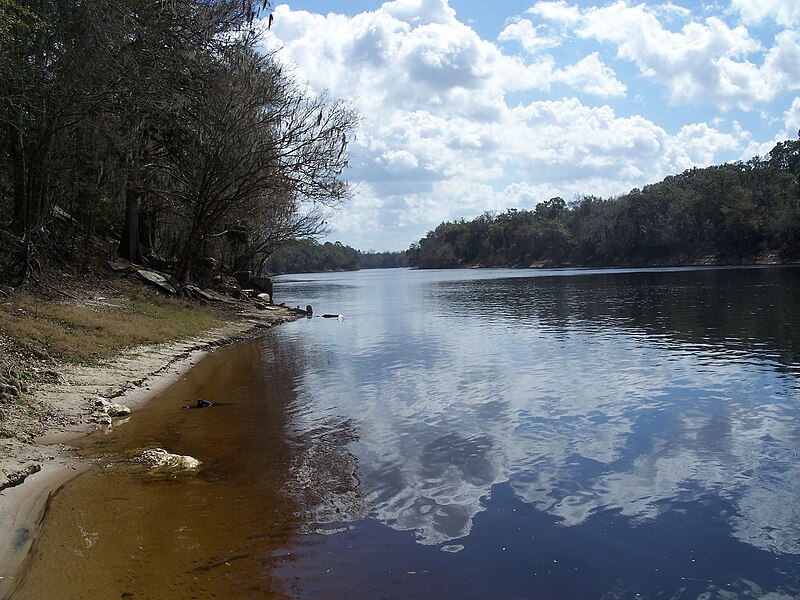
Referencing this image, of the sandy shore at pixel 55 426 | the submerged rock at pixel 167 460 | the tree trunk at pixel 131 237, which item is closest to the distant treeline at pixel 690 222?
the tree trunk at pixel 131 237

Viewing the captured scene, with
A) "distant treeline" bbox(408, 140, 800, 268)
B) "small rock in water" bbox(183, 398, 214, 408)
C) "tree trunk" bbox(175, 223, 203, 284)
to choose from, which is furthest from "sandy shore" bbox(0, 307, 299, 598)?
"distant treeline" bbox(408, 140, 800, 268)

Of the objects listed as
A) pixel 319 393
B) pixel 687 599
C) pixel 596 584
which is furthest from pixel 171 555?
pixel 319 393

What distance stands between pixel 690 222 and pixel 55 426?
117 m

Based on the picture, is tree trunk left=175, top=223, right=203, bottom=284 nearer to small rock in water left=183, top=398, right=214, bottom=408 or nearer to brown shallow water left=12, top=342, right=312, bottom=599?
small rock in water left=183, top=398, right=214, bottom=408

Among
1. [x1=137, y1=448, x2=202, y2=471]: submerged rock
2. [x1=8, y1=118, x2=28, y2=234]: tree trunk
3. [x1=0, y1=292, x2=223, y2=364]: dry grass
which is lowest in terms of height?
[x1=137, y1=448, x2=202, y2=471]: submerged rock

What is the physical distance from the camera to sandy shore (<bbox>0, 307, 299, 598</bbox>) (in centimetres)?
764

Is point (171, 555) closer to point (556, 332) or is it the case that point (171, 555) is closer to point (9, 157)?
point (9, 157)

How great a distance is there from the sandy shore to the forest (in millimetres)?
7477

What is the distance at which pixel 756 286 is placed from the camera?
166 ft

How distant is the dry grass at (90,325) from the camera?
16.5 meters

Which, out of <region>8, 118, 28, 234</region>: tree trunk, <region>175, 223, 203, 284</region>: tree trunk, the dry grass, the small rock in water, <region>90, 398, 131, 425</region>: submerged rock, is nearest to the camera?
<region>90, 398, 131, 425</region>: submerged rock

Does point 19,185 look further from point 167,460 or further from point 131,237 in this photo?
point 167,460

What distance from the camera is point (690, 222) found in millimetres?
112938

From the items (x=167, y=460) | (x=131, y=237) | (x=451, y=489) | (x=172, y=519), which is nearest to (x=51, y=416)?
(x=167, y=460)
